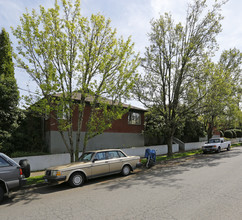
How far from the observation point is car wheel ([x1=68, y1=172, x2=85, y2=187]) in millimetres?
8234

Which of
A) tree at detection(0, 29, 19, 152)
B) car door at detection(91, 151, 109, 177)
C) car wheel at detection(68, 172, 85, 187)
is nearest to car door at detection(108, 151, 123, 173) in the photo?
car door at detection(91, 151, 109, 177)

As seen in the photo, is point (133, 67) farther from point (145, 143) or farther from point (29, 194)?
point (145, 143)

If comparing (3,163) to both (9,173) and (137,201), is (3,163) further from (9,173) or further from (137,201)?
(137,201)

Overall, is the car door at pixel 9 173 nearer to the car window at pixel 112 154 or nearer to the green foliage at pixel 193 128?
the car window at pixel 112 154

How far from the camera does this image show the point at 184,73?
55.9 feet

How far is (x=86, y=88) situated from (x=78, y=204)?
5896mm

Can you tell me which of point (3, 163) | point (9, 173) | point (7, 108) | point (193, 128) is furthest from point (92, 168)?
point (193, 128)

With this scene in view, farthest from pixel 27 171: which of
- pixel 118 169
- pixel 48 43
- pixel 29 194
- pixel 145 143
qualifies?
pixel 145 143

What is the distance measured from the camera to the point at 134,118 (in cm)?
2277

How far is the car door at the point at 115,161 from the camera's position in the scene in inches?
382

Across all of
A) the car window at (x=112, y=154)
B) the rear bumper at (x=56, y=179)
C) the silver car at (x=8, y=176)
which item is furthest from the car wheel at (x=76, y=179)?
the silver car at (x=8, y=176)

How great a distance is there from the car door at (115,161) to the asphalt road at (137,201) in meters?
1.61

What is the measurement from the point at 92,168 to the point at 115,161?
1.35 meters

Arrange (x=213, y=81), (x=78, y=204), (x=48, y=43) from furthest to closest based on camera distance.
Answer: (x=213, y=81) → (x=48, y=43) → (x=78, y=204)
